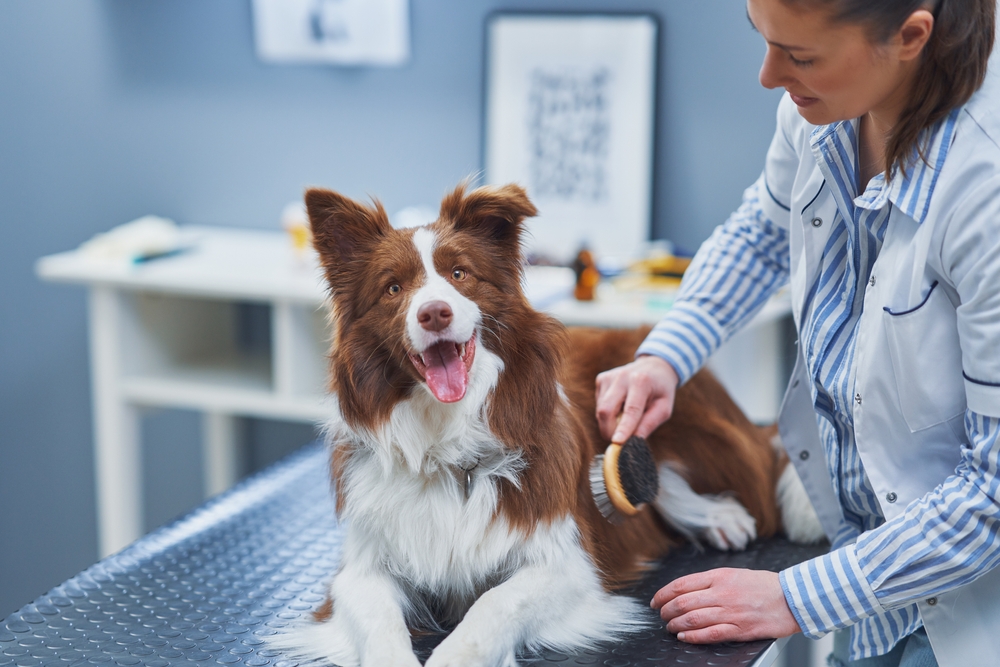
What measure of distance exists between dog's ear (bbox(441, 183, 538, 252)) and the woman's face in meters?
0.39

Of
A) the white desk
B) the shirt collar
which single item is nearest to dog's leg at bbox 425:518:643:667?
the shirt collar

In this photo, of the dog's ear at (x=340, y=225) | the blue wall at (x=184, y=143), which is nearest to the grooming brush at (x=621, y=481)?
the dog's ear at (x=340, y=225)

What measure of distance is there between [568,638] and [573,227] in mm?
2054

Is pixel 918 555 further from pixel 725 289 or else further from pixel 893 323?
pixel 725 289

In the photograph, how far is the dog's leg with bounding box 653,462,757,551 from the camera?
1.70m

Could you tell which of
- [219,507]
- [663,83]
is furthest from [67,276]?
[663,83]

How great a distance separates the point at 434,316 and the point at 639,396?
0.47m

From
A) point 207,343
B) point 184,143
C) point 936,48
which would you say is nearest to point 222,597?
point 936,48

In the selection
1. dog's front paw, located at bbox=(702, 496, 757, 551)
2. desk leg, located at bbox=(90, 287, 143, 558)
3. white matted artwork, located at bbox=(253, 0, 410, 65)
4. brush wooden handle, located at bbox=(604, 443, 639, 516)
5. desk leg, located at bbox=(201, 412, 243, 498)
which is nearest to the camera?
brush wooden handle, located at bbox=(604, 443, 639, 516)

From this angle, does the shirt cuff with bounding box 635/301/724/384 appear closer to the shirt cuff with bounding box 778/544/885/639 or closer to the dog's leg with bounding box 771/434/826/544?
the dog's leg with bounding box 771/434/826/544

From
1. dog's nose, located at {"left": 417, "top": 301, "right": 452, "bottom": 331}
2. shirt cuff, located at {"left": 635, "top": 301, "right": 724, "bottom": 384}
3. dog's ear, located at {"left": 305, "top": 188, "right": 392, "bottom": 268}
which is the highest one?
dog's ear, located at {"left": 305, "top": 188, "right": 392, "bottom": 268}

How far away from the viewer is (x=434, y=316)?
129 centimetres

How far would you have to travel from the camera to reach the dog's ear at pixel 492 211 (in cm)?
143

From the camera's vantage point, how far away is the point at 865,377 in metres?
1.26
